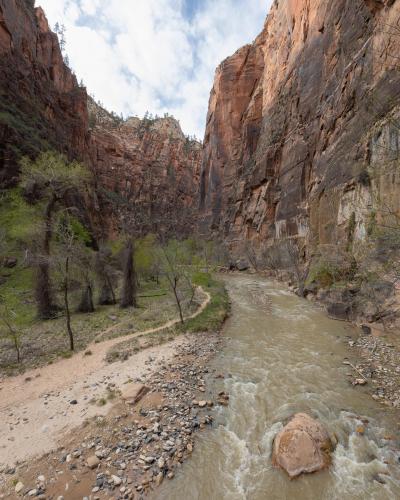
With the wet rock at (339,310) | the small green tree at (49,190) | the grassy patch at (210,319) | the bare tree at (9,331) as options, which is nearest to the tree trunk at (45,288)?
the small green tree at (49,190)

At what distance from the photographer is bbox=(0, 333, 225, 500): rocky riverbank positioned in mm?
5516

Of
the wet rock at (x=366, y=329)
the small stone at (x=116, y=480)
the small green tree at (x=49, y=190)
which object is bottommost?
the small stone at (x=116, y=480)

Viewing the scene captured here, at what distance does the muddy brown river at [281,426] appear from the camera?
5.52 meters

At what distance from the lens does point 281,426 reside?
24.1ft

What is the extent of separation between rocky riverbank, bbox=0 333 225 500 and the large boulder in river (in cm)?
230

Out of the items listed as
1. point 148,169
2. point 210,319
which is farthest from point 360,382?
point 148,169

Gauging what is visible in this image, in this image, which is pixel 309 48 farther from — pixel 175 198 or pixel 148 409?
pixel 175 198

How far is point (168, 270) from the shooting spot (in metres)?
18.7

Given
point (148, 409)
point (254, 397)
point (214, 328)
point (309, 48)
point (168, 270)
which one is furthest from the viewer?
point (309, 48)

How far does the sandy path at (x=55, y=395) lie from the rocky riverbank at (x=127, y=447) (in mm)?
492

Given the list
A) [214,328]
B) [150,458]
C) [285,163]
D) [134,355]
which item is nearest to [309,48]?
[285,163]

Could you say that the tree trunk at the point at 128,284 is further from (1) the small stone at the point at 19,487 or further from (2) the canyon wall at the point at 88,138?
(2) the canyon wall at the point at 88,138

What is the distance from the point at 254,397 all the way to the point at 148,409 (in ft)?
12.6

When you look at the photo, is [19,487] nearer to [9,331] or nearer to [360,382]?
[360,382]
